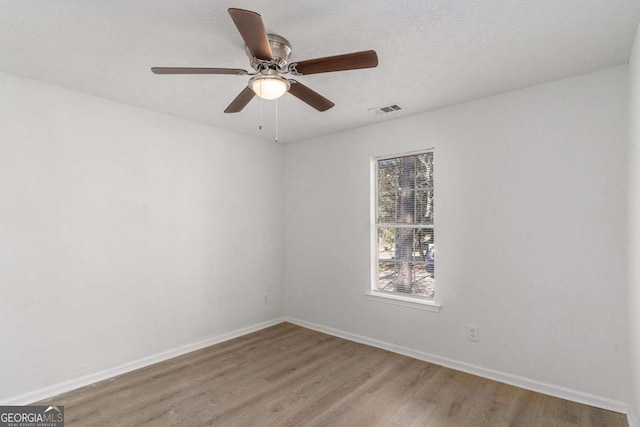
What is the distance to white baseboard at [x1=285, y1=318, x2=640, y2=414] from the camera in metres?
2.40

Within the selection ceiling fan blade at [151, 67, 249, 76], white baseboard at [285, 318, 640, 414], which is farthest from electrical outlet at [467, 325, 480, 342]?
ceiling fan blade at [151, 67, 249, 76]

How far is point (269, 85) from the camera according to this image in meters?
2.02

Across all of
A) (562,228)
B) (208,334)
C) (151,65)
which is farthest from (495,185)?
(208,334)

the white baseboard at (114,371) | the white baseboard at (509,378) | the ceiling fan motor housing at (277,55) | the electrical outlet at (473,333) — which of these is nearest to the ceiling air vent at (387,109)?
the ceiling fan motor housing at (277,55)

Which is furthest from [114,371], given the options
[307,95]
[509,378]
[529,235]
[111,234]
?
[529,235]

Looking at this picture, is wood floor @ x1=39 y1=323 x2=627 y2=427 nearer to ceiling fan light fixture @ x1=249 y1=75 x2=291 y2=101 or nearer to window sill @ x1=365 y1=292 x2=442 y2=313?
window sill @ x1=365 y1=292 x2=442 y2=313

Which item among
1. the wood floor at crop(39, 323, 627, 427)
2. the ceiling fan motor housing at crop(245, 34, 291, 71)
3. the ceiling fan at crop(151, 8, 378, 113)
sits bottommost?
the wood floor at crop(39, 323, 627, 427)

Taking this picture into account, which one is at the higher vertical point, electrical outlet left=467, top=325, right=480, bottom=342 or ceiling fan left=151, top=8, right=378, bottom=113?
ceiling fan left=151, top=8, right=378, bottom=113

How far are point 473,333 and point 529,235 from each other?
1.03 m

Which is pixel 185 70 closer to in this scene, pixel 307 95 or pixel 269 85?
pixel 269 85

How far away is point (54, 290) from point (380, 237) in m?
3.14

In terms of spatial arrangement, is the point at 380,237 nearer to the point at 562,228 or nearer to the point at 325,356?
the point at 325,356

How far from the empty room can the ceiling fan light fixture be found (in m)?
0.01

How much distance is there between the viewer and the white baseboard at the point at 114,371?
2.52 m
